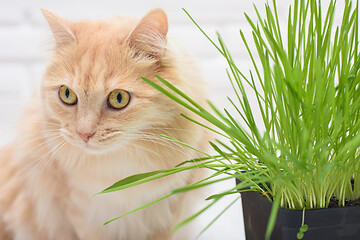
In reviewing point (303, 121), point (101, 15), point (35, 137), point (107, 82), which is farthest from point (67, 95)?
point (101, 15)

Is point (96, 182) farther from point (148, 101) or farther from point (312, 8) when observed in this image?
point (312, 8)

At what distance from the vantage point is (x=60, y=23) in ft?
2.97

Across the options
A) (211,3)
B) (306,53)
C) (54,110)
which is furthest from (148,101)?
(211,3)

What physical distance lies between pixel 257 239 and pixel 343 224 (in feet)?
0.62

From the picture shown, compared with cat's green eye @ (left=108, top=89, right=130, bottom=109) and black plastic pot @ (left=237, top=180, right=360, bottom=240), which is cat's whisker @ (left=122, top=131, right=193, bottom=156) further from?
black plastic pot @ (left=237, top=180, right=360, bottom=240)

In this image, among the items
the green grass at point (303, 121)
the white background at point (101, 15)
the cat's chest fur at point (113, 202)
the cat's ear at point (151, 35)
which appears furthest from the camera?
the white background at point (101, 15)

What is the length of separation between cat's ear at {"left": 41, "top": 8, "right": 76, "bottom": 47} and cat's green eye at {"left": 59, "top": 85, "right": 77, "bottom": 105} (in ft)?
0.39

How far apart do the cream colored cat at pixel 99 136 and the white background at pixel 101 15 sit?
0.85m

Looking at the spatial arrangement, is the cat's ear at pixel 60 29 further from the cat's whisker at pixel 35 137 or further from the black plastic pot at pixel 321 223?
the black plastic pot at pixel 321 223

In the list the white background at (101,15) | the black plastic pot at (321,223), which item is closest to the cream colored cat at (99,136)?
the black plastic pot at (321,223)

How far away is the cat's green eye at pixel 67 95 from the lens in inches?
34.9

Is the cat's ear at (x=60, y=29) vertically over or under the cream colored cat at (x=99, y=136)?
over

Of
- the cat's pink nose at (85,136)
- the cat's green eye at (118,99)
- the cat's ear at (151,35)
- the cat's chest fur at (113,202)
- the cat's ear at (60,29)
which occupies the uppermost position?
the cat's ear at (60,29)

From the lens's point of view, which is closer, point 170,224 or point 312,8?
point 312,8
